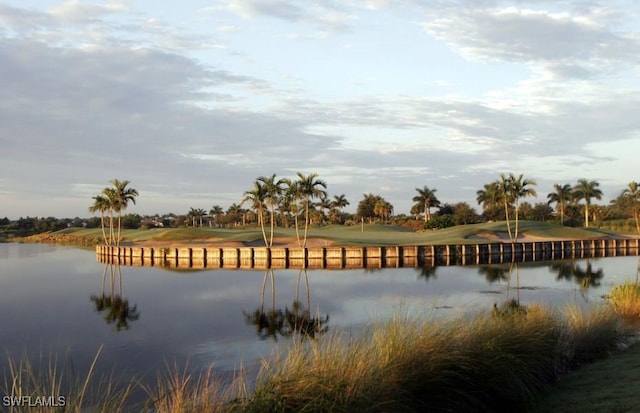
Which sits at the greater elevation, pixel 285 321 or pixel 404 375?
pixel 404 375

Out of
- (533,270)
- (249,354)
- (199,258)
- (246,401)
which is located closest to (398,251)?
(533,270)

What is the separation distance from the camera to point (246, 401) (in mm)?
7609

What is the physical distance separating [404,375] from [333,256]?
51855 mm

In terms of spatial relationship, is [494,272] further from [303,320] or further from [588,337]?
[588,337]

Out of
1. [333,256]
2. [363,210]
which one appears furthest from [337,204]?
[333,256]

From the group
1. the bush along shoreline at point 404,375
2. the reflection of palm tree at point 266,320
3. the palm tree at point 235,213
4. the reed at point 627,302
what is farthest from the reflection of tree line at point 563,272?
the palm tree at point 235,213

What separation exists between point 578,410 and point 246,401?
17.9 ft

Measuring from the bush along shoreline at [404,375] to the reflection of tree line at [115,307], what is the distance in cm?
1685

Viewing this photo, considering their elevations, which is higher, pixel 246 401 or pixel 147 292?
pixel 246 401

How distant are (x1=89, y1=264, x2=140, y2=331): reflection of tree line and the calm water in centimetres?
7

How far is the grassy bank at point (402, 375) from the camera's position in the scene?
746cm

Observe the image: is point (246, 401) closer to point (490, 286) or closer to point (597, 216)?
point (490, 286)

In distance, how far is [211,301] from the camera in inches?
1366

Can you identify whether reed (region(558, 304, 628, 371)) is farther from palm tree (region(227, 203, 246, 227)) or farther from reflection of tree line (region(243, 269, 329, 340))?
palm tree (region(227, 203, 246, 227))
